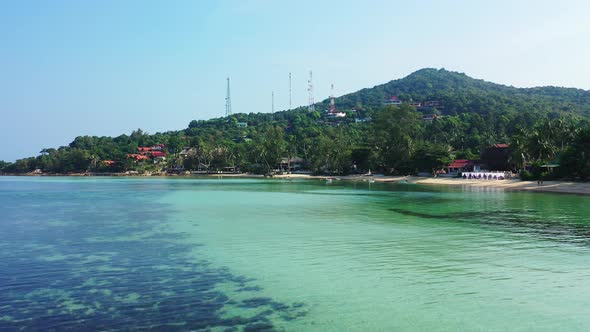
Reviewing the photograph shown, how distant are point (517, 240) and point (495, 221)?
265 inches

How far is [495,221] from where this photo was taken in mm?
26844

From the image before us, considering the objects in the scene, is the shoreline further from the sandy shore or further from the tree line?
the tree line

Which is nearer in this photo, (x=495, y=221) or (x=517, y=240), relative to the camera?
(x=517, y=240)

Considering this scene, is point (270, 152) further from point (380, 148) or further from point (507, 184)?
point (507, 184)

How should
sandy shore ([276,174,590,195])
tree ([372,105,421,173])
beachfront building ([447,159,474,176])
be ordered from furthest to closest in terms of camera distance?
tree ([372,105,421,173])
beachfront building ([447,159,474,176])
sandy shore ([276,174,590,195])

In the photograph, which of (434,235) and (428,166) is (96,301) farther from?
(428,166)

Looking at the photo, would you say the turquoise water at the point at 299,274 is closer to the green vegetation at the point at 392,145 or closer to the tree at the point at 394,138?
the green vegetation at the point at 392,145

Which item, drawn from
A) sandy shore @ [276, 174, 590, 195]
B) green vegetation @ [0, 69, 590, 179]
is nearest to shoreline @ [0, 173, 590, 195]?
sandy shore @ [276, 174, 590, 195]

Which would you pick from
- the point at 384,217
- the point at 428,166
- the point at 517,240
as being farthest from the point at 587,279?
the point at 428,166

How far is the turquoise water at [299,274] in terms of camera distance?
1041 cm

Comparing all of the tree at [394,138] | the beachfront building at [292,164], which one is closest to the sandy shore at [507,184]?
the tree at [394,138]

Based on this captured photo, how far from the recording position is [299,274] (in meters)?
14.6

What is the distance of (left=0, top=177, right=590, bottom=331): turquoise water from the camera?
1041cm

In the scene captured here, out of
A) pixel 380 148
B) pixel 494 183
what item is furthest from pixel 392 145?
pixel 494 183
